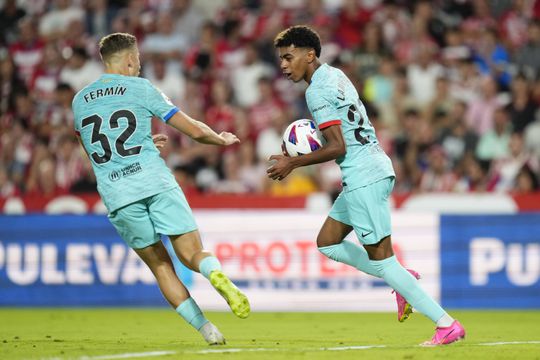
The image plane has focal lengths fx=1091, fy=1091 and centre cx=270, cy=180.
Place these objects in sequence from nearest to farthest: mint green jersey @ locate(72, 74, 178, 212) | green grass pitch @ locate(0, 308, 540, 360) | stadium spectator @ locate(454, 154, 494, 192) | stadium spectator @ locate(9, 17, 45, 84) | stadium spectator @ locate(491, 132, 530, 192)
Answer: green grass pitch @ locate(0, 308, 540, 360) → mint green jersey @ locate(72, 74, 178, 212) → stadium spectator @ locate(491, 132, 530, 192) → stadium spectator @ locate(454, 154, 494, 192) → stadium spectator @ locate(9, 17, 45, 84)

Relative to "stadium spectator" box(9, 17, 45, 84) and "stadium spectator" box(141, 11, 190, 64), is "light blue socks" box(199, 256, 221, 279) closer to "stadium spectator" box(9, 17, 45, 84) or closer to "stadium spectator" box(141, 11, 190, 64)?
"stadium spectator" box(141, 11, 190, 64)

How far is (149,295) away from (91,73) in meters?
5.06

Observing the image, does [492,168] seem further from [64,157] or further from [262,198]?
[64,157]

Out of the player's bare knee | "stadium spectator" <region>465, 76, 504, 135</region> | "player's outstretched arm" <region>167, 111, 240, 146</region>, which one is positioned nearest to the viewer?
"player's outstretched arm" <region>167, 111, 240, 146</region>

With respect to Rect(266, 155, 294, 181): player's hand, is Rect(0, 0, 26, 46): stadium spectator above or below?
above

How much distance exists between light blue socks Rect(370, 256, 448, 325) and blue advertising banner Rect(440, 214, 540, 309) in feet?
Answer: 17.5

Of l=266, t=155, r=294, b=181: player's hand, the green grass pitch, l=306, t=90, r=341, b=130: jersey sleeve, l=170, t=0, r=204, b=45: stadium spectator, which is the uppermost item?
l=170, t=0, r=204, b=45: stadium spectator

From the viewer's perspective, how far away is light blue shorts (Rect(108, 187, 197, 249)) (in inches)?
304

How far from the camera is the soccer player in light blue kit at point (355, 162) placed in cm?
788

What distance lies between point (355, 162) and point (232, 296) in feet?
5.01

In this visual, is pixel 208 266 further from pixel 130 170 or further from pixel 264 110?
pixel 264 110

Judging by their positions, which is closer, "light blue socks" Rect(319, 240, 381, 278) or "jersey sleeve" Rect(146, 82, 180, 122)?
"jersey sleeve" Rect(146, 82, 180, 122)

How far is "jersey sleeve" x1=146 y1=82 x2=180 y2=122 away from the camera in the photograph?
25.3ft

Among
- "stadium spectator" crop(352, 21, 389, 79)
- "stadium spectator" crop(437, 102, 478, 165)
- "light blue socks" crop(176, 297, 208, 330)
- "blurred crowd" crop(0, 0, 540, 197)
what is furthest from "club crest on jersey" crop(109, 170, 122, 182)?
"stadium spectator" crop(352, 21, 389, 79)
